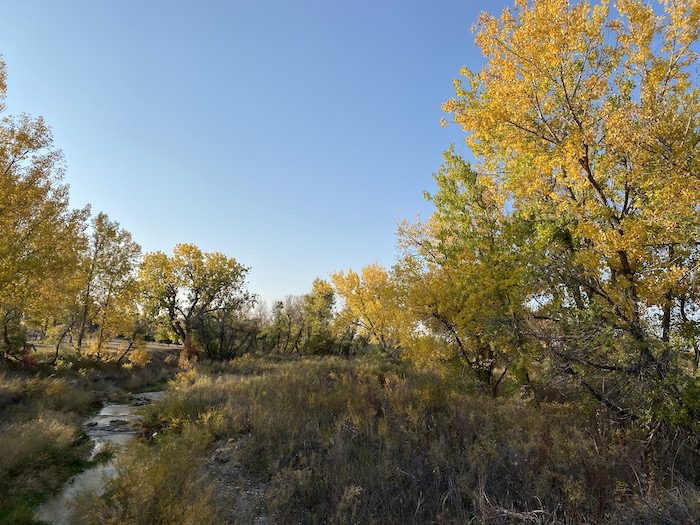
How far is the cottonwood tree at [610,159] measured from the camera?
5.52m

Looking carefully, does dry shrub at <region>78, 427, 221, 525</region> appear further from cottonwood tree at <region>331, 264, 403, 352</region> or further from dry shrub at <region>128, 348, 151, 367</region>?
dry shrub at <region>128, 348, 151, 367</region>

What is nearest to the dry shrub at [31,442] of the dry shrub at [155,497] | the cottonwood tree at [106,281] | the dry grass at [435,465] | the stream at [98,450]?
the stream at [98,450]

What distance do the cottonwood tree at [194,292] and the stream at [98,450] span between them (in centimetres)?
1498

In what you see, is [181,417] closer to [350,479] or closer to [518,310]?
[350,479]

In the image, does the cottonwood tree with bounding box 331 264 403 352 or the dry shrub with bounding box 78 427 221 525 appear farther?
the cottonwood tree with bounding box 331 264 403 352

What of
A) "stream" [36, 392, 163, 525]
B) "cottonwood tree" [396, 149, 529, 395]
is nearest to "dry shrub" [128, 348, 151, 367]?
"stream" [36, 392, 163, 525]

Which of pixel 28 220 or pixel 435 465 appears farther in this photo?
pixel 28 220

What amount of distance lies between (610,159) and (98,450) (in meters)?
12.3

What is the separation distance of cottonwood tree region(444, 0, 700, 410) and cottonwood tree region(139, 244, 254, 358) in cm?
2911

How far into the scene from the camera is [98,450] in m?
9.10

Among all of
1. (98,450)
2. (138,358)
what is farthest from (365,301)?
(98,450)

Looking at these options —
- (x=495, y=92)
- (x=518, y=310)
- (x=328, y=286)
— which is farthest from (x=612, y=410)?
(x=328, y=286)

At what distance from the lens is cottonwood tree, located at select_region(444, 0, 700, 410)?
552cm

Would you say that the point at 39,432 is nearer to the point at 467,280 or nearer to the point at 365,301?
the point at 467,280
